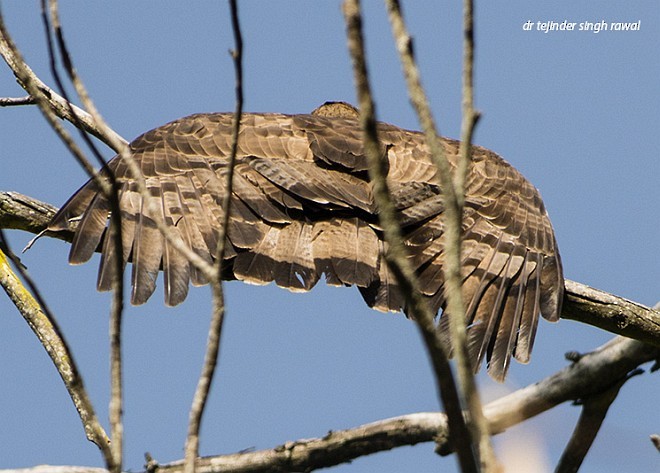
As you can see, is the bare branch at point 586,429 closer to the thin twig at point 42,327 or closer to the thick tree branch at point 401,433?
the thick tree branch at point 401,433

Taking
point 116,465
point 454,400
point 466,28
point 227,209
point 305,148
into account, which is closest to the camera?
point 454,400

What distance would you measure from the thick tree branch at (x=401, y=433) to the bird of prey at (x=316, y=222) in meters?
0.52

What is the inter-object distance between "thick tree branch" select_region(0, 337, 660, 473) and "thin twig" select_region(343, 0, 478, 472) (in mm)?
2478

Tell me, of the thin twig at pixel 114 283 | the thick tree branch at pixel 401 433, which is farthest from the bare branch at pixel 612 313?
the thin twig at pixel 114 283

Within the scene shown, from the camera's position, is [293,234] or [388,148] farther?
[388,148]

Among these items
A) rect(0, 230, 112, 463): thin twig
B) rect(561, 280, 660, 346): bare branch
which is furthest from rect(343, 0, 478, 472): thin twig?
rect(561, 280, 660, 346): bare branch

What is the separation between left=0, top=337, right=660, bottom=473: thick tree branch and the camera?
4.19 m

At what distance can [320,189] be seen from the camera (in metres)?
5.80

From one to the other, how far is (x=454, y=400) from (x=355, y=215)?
13.1ft

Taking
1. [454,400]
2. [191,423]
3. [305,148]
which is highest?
[305,148]

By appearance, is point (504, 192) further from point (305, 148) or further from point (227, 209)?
point (227, 209)

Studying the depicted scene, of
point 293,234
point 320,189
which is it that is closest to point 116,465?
point 293,234

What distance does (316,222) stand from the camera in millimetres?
5609

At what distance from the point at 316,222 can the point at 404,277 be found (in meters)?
3.93
